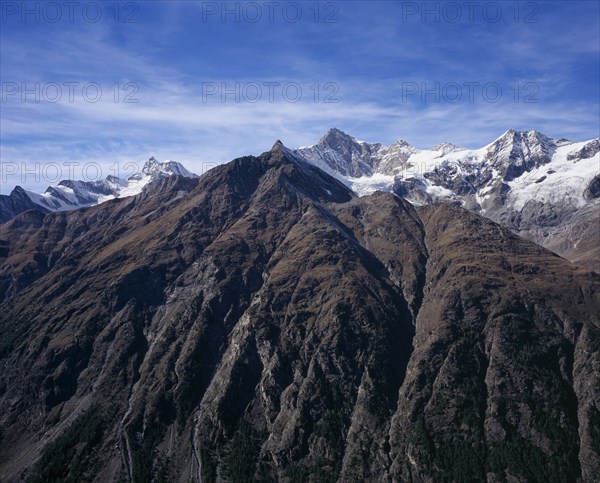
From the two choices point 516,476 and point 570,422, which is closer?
point 516,476

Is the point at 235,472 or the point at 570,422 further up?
the point at 570,422

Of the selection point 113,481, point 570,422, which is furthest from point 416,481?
point 113,481

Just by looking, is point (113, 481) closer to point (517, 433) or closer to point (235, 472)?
point (235, 472)

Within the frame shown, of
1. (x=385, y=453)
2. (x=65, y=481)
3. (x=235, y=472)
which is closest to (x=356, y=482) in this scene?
(x=385, y=453)

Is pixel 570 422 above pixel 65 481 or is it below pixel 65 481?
above

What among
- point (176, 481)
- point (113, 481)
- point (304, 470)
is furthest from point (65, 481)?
point (304, 470)

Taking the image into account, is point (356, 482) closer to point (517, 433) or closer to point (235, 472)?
point (235, 472)

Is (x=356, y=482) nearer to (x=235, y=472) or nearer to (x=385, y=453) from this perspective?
(x=385, y=453)

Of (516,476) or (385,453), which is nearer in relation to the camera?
(516,476)
